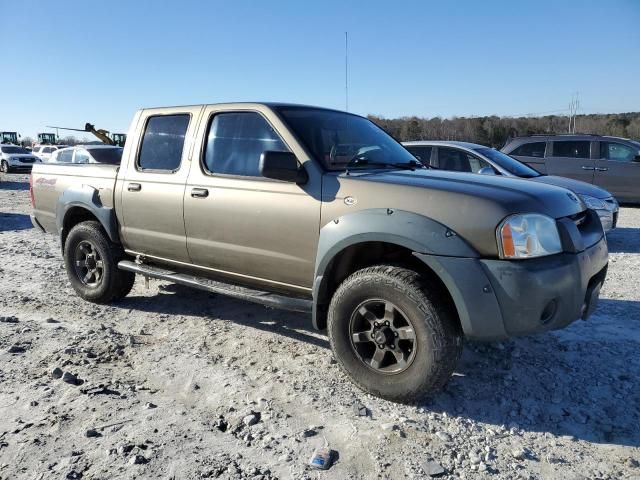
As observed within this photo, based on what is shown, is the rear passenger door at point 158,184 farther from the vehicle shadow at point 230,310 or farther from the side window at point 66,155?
the side window at point 66,155

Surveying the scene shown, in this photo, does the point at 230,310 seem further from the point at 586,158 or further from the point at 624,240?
the point at 586,158

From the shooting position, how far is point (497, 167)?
7812 millimetres

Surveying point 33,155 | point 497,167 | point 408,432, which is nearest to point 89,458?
point 408,432

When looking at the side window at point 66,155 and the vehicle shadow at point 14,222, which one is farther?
the side window at point 66,155

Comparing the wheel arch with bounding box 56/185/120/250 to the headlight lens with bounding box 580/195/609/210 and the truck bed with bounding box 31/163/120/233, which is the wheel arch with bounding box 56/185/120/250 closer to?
the truck bed with bounding box 31/163/120/233

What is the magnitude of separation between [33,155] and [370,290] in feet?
107

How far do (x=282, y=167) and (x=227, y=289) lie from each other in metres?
A: 1.10

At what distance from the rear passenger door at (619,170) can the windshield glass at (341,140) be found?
354 inches

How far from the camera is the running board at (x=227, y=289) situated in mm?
3561

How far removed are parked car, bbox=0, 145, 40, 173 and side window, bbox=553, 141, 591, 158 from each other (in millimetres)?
28043

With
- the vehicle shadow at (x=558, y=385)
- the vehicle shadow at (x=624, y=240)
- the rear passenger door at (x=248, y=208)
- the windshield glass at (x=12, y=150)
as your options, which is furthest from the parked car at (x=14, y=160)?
the vehicle shadow at (x=558, y=385)

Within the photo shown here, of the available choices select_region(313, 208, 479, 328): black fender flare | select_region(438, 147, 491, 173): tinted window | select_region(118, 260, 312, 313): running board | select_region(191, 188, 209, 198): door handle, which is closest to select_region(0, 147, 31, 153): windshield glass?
select_region(438, 147, 491, 173): tinted window

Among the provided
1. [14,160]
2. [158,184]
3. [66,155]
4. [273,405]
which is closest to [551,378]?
[273,405]

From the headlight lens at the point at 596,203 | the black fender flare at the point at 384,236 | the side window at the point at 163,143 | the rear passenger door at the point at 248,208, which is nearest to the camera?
the black fender flare at the point at 384,236
